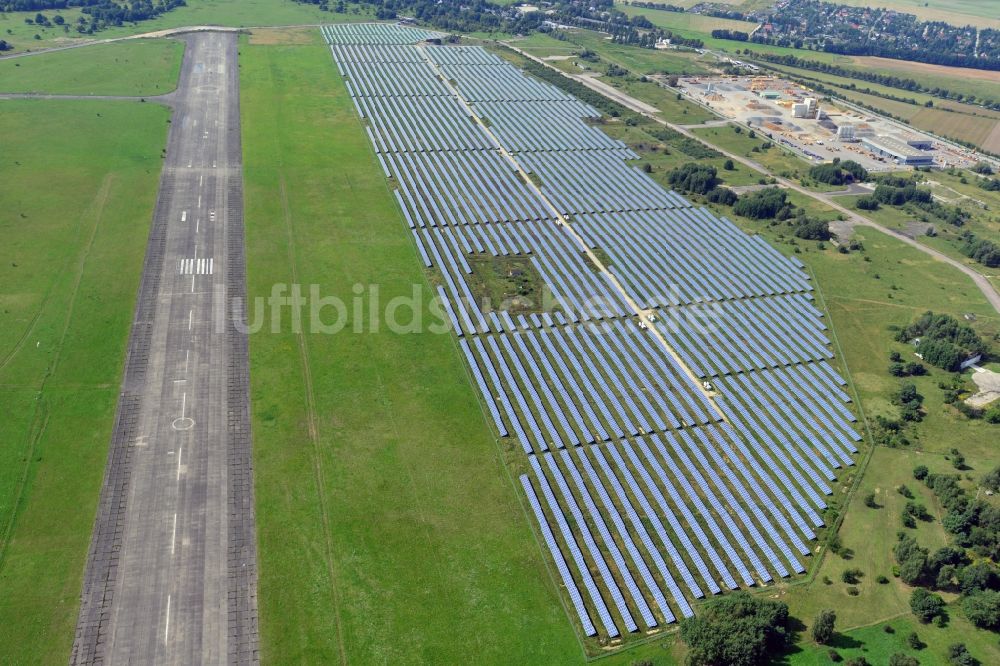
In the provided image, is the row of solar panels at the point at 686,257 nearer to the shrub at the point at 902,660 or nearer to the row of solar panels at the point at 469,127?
the row of solar panels at the point at 469,127

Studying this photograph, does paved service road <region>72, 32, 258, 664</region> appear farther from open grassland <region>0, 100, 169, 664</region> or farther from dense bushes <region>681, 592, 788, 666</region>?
dense bushes <region>681, 592, 788, 666</region>

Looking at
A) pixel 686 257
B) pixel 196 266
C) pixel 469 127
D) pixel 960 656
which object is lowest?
pixel 960 656

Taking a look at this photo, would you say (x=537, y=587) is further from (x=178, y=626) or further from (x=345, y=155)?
(x=345, y=155)

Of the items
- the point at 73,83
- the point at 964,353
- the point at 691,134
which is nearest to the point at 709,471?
the point at 964,353

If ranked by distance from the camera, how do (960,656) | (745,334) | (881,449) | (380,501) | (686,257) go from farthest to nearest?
(686,257)
(745,334)
(881,449)
(380,501)
(960,656)

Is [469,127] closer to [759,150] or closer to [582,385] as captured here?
[759,150]

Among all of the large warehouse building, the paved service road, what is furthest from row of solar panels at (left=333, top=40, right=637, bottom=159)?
the large warehouse building

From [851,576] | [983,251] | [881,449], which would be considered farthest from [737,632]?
[983,251]
